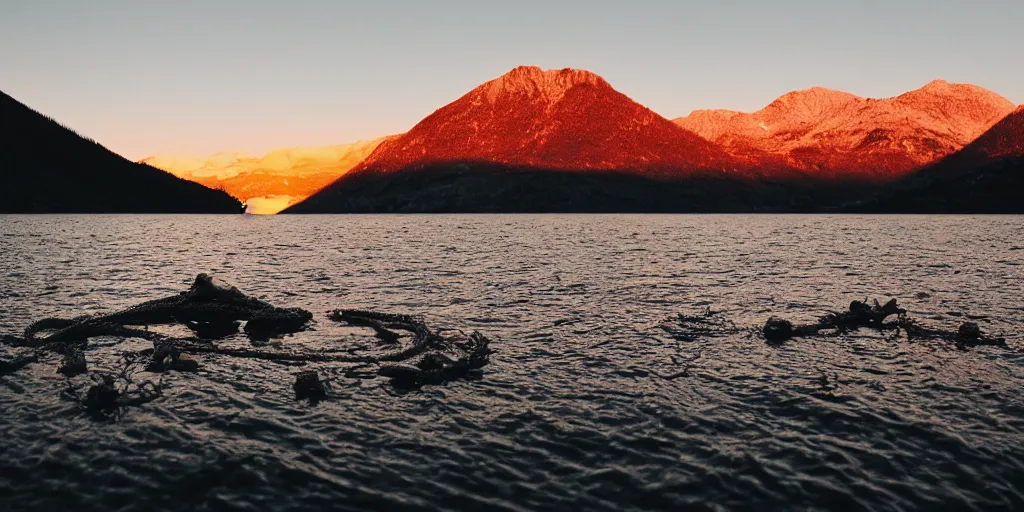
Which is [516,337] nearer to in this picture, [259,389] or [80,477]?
[259,389]

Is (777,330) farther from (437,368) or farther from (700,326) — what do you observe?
(437,368)

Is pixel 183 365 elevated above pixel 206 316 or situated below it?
below

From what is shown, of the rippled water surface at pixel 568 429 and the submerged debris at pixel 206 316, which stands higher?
the submerged debris at pixel 206 316

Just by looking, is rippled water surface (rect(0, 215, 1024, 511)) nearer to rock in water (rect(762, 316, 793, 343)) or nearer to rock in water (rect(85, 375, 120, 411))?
rock in water (rect(85, 375, 120, 411))

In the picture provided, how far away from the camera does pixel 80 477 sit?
13.4 meters

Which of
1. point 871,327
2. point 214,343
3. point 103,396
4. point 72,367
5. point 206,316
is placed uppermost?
point 206,316

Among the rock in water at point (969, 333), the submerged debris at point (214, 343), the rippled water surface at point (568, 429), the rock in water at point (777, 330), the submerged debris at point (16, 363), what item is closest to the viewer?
the rippled water surface at point (568, 429)

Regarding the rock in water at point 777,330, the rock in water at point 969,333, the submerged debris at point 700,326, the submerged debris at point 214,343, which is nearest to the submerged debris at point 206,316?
the submerged debris at point 214,343

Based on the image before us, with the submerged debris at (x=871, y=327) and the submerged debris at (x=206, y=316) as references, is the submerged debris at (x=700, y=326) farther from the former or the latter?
the submerged debris at (x=206, y=316)

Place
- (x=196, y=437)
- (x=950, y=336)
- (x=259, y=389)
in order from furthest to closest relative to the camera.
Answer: (x=950, y=336) < (x=259, y=389) < (x=196, y=437)

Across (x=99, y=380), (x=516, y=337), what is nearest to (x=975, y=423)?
(x=516, y=337)

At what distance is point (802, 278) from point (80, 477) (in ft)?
168

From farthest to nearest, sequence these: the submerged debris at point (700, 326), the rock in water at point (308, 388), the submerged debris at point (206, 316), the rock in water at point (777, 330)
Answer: the submerged debris at point (700, 326)
the submerged debris at point (206, 316)
the rock in water at point (777, 330)
the rock in water at point (308, 388)

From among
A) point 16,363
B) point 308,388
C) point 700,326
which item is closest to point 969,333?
point 700,326
